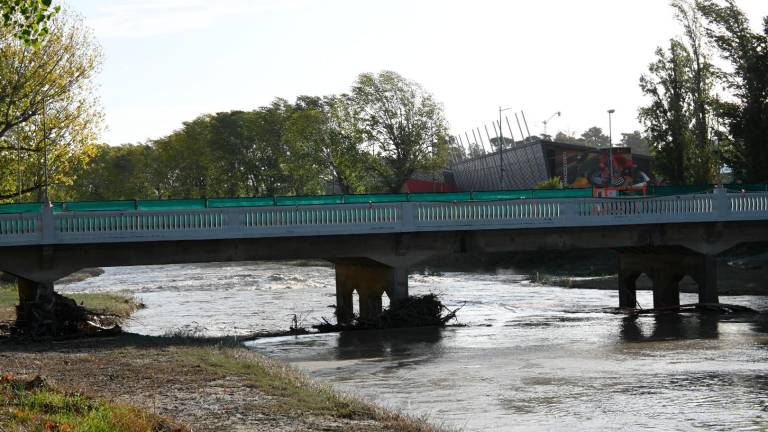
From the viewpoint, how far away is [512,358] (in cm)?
2844

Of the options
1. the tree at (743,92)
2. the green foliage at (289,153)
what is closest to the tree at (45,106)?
the green foliage at (289,153)

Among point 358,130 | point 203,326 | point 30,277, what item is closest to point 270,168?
point 358,130

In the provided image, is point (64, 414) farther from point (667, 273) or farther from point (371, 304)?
point (667, 273)

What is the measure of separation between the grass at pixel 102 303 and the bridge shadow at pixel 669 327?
72.5 ft

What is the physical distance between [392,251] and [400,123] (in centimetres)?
5710

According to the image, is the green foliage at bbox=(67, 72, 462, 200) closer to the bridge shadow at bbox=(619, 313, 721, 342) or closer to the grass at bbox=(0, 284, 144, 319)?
the grass at bbox=(0, 284, 144, 319)

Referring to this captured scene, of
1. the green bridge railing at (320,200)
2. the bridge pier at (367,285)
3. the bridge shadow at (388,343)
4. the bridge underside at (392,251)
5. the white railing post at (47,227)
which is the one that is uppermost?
the green bridge railing at (320,200)

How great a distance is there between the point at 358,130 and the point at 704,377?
72.6 m

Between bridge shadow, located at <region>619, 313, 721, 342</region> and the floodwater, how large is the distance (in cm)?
7

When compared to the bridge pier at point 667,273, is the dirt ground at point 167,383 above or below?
below

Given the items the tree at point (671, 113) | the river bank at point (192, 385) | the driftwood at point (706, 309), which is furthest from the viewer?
the tree at point (671, 113)

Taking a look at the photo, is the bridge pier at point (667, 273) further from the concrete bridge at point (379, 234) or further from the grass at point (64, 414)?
the grass at point (64, 414)

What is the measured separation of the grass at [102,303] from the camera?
1833 inches

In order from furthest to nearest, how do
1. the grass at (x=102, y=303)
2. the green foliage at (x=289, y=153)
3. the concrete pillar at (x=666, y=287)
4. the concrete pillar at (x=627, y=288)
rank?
the green foliage at (x=289, y=153), the grass at (x=102, y=303), the concrete pillar at (x=627, y=288), the concrete pillar at (x=666, y=287)
